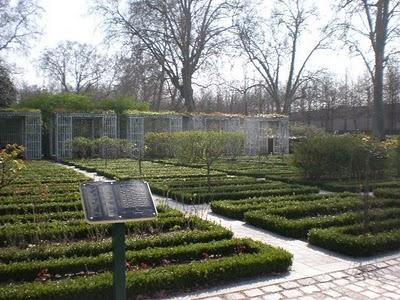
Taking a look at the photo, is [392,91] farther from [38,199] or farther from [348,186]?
[38,199]

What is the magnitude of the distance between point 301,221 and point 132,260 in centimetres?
348

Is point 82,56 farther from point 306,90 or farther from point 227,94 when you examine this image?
point 306,90

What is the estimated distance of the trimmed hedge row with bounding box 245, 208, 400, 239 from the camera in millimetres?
7816

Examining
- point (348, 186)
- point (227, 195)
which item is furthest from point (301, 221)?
point (348, 186)

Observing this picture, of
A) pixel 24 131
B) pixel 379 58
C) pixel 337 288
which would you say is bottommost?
pixel 337 288

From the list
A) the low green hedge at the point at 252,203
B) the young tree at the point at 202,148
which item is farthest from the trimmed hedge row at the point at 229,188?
the low green hedge at the point at 252,203

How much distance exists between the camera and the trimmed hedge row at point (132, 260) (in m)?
5.43

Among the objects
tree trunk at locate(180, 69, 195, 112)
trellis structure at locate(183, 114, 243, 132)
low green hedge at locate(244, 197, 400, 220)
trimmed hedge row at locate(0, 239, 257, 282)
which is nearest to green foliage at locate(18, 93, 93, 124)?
trellis structure at locate(183, 114, 243, 132)

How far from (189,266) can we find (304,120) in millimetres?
49409

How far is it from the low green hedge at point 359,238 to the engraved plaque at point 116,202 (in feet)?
12.7

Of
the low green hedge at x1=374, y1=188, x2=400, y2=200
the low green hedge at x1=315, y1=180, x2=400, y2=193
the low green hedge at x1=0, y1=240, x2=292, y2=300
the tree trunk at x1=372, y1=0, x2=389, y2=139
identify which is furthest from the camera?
the tree trunk at x1=372, y1=0, x2=389, y2=139

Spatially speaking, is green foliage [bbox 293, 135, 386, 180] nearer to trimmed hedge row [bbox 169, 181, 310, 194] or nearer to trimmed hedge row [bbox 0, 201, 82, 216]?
trimmed hedge row [bbox 169, 181, 310, 194]

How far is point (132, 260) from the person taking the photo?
579 cm

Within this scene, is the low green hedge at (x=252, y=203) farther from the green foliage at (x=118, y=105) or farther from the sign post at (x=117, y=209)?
the green foliage at (x=118, y=105)
